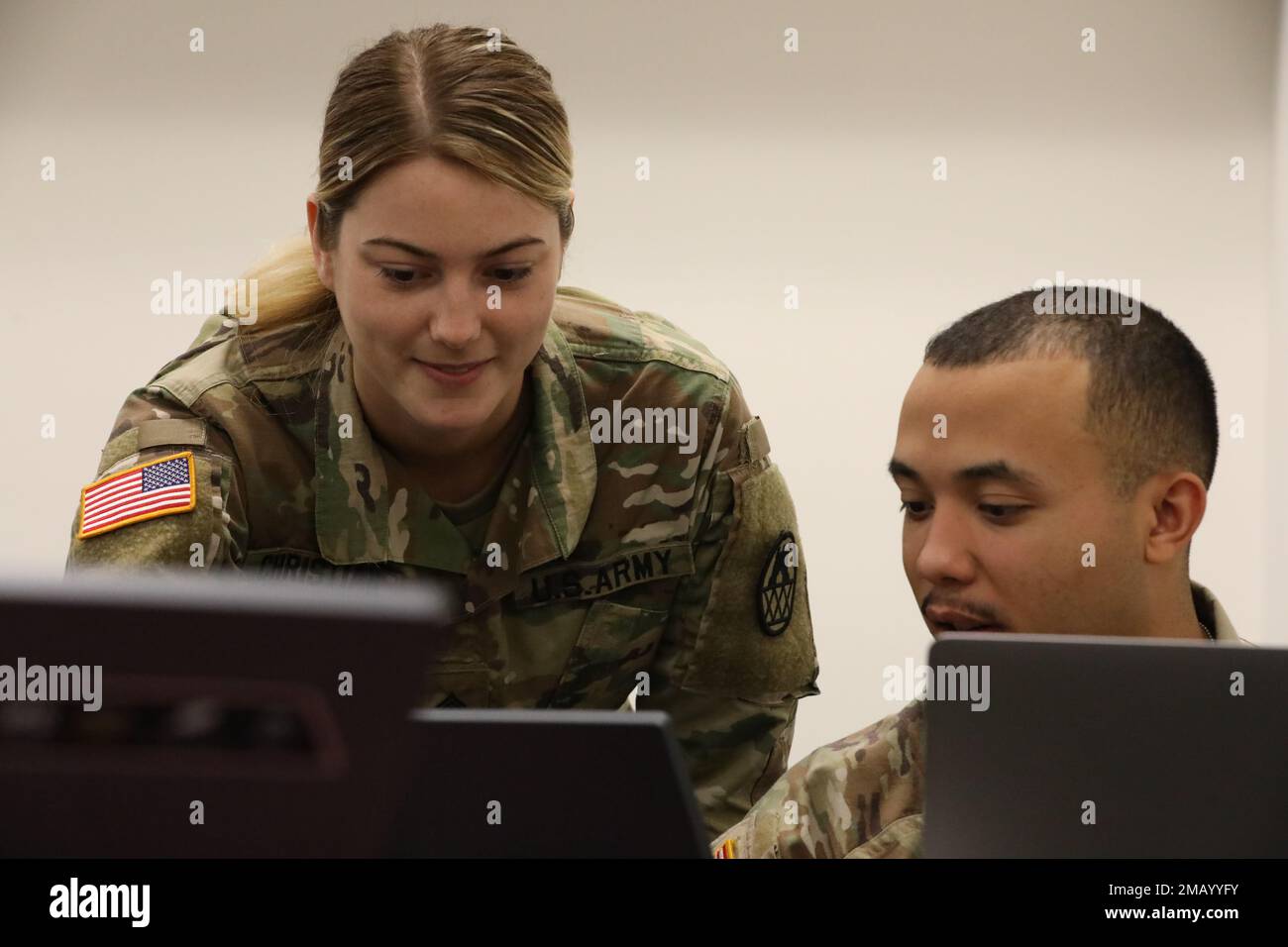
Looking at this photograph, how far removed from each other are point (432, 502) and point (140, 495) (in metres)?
0.37

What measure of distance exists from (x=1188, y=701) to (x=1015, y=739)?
0.09 m

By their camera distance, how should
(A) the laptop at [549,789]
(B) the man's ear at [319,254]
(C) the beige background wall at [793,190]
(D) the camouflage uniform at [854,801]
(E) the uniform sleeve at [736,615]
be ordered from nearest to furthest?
(A) the laptop at [549,789] → (D) the camouflage uniform at [854,801] → (B) the man's ear at [319,254] → (E) the uniform sleeve at [736,615] → (C) the beige background wall at [793,190]

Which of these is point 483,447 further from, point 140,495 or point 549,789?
point 549,789

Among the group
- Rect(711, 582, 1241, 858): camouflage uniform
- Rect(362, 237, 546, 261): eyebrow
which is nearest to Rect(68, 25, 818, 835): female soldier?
Rect(362, 237, 546, 261): eyebrow

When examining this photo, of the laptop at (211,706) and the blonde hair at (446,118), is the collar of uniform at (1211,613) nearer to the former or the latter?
the blonde hair at (446,118)

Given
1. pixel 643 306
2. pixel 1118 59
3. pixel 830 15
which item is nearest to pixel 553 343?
pixel 643 306

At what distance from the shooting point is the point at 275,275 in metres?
1.85

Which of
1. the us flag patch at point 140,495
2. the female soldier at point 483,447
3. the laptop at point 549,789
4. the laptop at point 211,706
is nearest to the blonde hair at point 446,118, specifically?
the female soldier at point 483,447

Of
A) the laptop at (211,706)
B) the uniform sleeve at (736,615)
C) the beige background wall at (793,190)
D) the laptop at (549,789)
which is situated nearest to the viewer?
the laptop at (211,706)

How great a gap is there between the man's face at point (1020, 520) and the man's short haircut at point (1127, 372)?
24mm

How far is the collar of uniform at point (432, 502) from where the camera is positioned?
5.76ft

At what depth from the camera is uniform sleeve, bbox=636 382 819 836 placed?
1881 millimetres

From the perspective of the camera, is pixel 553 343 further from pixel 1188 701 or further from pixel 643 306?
pixel 643 306
